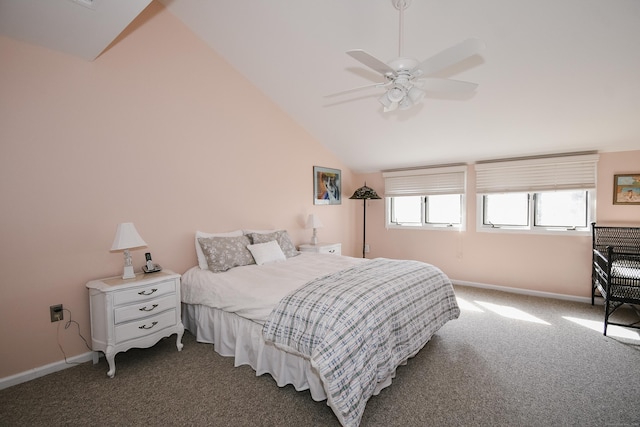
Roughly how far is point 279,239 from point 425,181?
273 centimetres

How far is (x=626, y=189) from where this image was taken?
11.8 feet

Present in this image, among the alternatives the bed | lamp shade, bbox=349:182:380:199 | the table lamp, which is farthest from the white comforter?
Answer: lamp shade, bbox=349:182:380:199

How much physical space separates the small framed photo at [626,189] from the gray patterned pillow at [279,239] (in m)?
4.00

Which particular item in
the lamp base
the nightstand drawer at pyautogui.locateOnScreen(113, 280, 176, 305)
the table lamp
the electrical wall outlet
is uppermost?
the table lamp

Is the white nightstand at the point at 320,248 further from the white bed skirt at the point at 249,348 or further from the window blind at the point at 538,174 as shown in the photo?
the window blind at the point at 538,174

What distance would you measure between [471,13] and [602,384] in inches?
116

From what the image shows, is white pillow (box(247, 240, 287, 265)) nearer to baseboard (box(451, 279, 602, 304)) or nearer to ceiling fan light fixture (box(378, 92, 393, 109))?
ceiling fan light fixture (box(378, 92, 393, 109))

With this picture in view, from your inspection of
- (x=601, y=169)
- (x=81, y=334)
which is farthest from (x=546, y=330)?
(x=81, y=334)

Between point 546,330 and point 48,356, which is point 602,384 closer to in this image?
point 546,330

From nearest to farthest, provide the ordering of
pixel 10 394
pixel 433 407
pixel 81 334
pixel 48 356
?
1. pixel 433 407
2. pixel 10 394
3. pixel 48 356
4. pixel 81 334

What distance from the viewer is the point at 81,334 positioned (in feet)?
8.51

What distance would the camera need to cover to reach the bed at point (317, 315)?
1763 mm

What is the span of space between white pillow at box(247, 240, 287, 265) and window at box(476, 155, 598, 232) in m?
3.11

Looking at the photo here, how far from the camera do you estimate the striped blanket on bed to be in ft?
5.56
